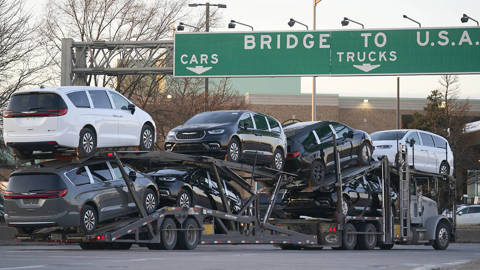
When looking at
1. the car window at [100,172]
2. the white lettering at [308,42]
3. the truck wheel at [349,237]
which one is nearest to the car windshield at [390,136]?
the truck wheel at [349,237]

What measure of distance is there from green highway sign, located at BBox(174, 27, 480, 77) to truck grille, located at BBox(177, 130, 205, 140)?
359 inches

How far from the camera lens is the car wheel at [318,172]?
2375 cm

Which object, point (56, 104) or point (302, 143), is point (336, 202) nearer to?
point (302, 143)

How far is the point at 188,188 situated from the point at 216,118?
6.75 ft

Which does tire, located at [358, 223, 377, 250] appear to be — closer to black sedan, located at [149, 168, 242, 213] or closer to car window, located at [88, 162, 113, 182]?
black sedan, located at [149, 168, 242, 213]

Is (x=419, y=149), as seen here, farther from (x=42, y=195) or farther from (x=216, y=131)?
(x=42, y=195)

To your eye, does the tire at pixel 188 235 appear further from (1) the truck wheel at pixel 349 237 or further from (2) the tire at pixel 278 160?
(1) the truck wheel at pixel 349 237

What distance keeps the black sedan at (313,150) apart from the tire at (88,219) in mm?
6655

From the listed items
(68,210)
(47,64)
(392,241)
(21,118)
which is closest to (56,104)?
(21,118)

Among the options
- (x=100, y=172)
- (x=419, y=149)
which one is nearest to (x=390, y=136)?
(x=419, y=149)

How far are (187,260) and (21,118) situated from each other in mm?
5889

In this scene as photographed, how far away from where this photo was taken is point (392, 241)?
2664 centimetres

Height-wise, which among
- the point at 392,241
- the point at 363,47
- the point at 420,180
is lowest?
the point at 392,241

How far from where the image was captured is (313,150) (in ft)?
77.8
